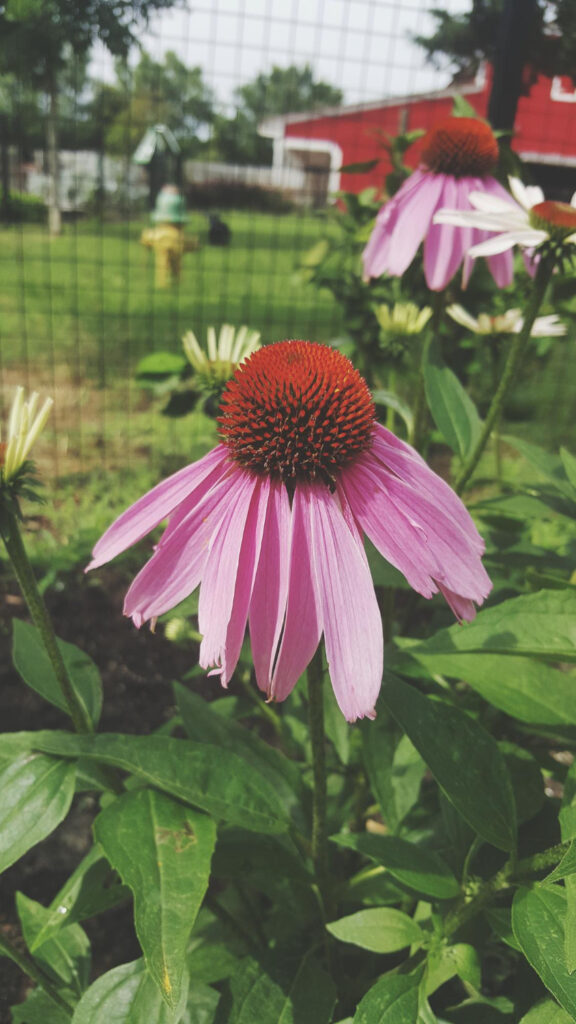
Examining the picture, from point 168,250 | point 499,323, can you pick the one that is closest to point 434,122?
point 499,323

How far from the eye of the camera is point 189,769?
0.58 m

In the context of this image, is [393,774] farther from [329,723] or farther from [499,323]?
[499,323]

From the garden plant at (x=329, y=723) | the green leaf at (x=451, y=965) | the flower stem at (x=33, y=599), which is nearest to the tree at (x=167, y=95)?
the garden plant at (x=329, y=723)

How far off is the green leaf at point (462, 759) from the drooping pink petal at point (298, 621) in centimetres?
14

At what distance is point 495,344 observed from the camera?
1131 millimetres

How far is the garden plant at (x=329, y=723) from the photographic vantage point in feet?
1.58

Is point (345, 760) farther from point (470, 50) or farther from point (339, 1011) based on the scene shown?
point (470, 50)

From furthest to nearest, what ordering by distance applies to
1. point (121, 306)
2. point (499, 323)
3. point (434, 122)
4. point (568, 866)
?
point (121, 306), point (434, 122), point (499, 323), point (568, 866)

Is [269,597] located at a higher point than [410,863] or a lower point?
higher

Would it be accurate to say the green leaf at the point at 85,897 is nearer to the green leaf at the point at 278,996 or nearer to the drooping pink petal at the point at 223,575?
the green leaf at the point at 278,996

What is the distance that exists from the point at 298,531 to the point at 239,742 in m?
0.35

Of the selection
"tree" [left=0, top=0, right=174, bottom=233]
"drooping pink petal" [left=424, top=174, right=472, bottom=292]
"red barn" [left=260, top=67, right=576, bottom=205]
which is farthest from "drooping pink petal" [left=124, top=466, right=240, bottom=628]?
"tree" [left=0, top=0, right=174, bottom=233]

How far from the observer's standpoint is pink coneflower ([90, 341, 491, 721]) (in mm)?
465

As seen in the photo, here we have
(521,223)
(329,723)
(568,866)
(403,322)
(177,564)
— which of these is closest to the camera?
(568,866)
